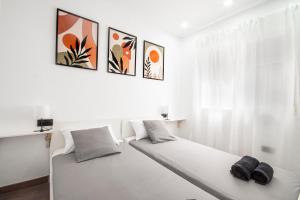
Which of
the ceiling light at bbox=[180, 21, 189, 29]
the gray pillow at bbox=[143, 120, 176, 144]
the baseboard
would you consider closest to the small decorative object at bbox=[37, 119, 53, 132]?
the baseboard

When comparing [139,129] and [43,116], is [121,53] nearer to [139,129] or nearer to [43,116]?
[139,129]

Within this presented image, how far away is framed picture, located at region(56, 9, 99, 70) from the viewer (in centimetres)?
193

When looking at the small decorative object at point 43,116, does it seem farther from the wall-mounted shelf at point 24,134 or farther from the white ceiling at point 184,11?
the white ceiling at point 184,11

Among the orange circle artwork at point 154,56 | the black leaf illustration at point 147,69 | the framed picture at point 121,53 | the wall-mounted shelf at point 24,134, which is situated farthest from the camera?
the orange circle artwork at point 154,56

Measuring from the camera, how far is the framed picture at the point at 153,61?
2838mm

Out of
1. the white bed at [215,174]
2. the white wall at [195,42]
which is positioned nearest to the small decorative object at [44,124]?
the white bed at [215,174]

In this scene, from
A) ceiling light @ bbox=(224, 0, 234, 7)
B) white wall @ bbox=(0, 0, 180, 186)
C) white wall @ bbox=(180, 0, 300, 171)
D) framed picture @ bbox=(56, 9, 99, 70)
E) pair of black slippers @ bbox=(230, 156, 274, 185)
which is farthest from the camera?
ceiling light @ bbox=(224, 0, 234, 7)

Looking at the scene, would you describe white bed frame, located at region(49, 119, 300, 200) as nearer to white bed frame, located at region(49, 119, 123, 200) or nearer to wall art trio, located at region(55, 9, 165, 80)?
white bed frame, located at region(49, 119, 123, 200)

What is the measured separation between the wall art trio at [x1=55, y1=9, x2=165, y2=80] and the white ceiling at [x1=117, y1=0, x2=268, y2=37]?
1.56ft

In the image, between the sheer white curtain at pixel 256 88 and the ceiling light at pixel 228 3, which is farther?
the ceiling light at pixel 228 3

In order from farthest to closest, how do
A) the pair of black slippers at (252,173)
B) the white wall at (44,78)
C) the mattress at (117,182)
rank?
the white wall at (44,78), the pair of black slippers at (252,173), the mattress at (117,182)

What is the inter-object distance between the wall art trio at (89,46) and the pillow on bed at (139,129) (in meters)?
0.90

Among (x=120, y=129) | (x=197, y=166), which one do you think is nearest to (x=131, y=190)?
(x=197, y=166)

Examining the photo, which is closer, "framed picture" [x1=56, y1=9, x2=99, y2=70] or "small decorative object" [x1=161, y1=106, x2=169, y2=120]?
"framed picture" [x1=56, y1=9, x2=99, y2=70]
